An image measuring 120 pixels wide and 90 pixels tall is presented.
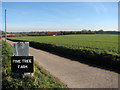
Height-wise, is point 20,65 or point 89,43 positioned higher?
point 89,43

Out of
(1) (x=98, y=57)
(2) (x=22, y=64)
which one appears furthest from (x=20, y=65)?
(1) (x=98, y=57)

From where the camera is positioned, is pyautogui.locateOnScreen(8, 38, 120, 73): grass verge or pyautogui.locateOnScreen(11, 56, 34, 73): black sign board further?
pyautogui.locateOnScreen(8, 38, 120, 73): grass verge

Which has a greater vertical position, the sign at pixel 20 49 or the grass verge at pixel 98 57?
the sign at pixel 20 49

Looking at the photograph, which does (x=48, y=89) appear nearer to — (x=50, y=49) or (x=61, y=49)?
(x=61, y=49)

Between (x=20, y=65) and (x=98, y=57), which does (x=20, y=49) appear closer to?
(x=20, y=65)

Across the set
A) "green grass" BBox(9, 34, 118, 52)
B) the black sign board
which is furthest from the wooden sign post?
"green grass" BBox(9, 34, 118, 52)

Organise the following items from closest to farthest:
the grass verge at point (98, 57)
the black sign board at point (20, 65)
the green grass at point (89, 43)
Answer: the black sign board at point (20, 65) < the grass verge at point (98, 57) < the green grass at point (89, 43)

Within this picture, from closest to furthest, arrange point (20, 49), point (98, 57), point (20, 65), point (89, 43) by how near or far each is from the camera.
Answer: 1. point (20, 65)
2. point (20, 49)
3. point (98, 57)
4. point (89, 43)

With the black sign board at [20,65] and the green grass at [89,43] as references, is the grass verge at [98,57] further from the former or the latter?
the black sign board at [20,65]

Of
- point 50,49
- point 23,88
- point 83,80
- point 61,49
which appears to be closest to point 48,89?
point 23,88

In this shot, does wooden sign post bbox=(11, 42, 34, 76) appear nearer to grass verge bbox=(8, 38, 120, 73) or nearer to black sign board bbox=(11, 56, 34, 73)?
black sign board bbox=(11, 56, 34, 73)

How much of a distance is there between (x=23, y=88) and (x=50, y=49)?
11817mm

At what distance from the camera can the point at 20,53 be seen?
474cm

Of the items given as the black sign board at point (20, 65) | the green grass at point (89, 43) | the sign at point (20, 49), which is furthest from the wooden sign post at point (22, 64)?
the green grass at point (89, 43)
